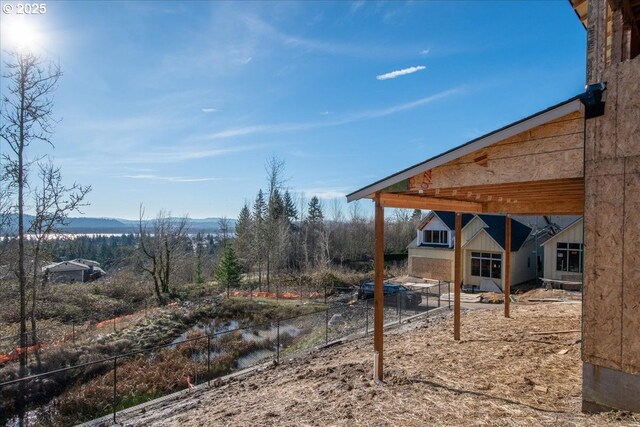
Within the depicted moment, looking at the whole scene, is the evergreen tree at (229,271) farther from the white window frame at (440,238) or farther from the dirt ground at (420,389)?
the dirt ground at (420,389)

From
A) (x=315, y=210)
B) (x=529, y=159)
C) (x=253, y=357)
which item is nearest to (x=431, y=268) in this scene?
(x=253, y=357)

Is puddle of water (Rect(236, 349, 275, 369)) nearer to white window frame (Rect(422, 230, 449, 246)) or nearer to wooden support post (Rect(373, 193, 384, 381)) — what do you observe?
wooden support post (Rect(373, 193, 384, 381))

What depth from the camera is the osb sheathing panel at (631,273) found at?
3.84 meters

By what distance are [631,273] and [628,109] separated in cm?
163

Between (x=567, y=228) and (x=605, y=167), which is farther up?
(x=605, y=167)

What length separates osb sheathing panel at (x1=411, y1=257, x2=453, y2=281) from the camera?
84.8 feet

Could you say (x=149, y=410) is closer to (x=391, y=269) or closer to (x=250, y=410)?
(x=250, y=410)

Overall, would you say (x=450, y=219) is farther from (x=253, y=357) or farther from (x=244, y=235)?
(x=244, y=235)

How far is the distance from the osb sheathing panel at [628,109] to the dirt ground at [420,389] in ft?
8.59

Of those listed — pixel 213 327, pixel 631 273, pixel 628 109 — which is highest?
pixel 628 109

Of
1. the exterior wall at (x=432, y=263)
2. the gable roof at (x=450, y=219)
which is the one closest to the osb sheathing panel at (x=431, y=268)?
the exterior wall at (x=432, y=263)

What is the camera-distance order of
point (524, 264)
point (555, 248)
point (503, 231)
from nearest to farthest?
point (555, 248) → point (503, 231) → point (524, 264)

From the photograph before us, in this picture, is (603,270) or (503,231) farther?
(503,231)

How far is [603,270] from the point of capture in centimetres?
405
